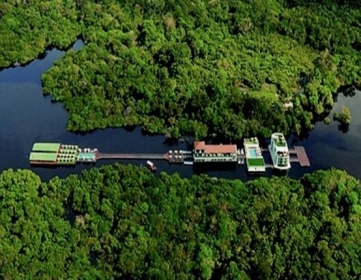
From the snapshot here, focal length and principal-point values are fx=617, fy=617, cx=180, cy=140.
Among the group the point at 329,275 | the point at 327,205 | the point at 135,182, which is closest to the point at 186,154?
the point at 135,182

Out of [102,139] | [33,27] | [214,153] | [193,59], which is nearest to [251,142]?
[214,153]

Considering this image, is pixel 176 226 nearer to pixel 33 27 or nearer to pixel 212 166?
pixel 212 166

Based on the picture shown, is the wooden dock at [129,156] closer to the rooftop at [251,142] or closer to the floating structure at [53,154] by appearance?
the floating structure at [53,154]

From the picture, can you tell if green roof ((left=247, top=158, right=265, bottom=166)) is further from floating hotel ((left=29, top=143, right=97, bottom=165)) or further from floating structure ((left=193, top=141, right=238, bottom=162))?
floating hotel ((left=29, top=143, right=97, bottom=165))

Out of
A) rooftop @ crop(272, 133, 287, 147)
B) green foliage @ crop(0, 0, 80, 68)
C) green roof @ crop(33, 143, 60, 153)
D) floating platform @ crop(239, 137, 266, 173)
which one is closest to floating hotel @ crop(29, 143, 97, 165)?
green roof @ crop(33, 143, 60, 153)

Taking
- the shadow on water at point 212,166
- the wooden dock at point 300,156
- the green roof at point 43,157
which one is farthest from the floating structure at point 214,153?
the green roof at point 43,157

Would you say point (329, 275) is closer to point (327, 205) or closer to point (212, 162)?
point (327, 205)
